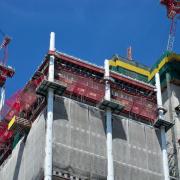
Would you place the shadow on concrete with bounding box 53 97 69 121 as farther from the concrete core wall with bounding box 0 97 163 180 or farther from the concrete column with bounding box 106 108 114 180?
the concrete column with bounding box 106 108 114 180

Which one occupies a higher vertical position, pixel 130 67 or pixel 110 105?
pixel 130 67

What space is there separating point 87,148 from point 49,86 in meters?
10.5

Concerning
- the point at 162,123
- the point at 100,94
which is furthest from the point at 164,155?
the point at 100,94

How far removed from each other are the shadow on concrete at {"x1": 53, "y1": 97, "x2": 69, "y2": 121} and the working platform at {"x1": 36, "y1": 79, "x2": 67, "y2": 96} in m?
1.18

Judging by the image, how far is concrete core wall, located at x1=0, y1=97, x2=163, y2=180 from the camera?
281 ft

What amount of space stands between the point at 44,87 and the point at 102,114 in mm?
10025

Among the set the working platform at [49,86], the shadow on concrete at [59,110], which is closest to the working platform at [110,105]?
the shadow on concrete at [59,110]

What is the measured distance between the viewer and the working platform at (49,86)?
3541 inches

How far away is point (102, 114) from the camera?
308 feet

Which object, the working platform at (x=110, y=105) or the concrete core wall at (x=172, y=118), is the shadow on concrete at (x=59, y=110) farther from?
the concrete core wall at (x=172, y=118)

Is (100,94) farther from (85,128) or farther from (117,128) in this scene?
(85,128)

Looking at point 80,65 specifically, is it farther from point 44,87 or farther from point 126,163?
point 126,163

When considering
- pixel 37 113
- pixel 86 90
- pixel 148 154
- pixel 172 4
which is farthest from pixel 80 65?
pixel 172 4

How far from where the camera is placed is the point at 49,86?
90125 mm
